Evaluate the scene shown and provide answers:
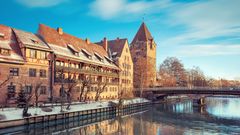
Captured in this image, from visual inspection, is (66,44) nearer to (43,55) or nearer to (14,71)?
(43,55)

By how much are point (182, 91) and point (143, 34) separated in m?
39.2

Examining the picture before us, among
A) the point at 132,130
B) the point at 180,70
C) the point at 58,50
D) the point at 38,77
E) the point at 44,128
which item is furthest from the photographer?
the point at 180,70

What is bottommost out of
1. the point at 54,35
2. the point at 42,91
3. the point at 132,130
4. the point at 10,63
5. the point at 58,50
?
the point at 132,130

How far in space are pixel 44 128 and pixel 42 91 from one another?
39.1 ft

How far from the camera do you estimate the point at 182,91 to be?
62.5 metres

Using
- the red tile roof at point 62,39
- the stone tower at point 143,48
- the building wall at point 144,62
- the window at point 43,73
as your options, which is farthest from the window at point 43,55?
the stone tower at point 143,48

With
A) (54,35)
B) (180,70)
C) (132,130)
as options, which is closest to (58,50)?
(54,35)

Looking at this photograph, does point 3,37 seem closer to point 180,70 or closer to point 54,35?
point 54,35

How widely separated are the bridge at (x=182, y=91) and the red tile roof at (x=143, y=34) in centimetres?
2921

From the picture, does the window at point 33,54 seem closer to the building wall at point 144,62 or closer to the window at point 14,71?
the window at point 14,71

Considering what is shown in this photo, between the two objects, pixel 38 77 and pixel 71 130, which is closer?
pixel 71 130

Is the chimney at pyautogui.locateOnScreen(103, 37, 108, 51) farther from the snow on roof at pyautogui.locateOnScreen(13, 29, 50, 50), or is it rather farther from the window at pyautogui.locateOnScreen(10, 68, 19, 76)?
the window at pyautogui.locateOnScreen(10, 68, 19, 76)

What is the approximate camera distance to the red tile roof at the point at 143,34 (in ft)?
310

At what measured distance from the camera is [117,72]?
218 feet
